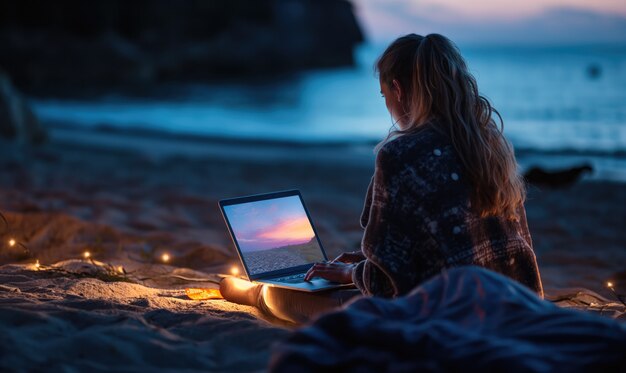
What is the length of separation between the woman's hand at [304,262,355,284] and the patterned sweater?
0.28 meters

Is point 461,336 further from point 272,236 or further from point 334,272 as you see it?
point 272,236

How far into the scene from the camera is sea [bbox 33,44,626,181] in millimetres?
15062

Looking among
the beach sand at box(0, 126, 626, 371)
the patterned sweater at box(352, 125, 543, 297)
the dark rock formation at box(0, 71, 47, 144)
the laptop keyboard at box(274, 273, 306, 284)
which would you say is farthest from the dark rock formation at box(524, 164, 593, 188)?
the dark rock formation at box(0, 71, 47, 144)

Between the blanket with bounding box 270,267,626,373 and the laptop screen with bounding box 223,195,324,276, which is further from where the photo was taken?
the laptop screen with bounding box 223,195,324,276

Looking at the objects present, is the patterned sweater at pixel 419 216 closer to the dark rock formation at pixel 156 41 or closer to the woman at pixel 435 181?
the woman at pixel 435 181

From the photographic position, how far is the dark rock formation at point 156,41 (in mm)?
41219

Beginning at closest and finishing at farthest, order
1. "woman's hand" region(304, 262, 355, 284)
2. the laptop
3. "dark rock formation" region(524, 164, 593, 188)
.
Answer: "woman's hand" region(304, 262, 355, 284) < the laptop < "dark rock formation" region(524, 164, 593, 188)

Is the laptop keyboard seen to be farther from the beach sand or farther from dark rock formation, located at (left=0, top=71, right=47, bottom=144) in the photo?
dark rock formation, located at (left=0, top=71, right=47, bottom=144)

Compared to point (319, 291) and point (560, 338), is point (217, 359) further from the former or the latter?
point (560, 338)

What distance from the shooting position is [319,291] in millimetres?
3061

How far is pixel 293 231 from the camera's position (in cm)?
359

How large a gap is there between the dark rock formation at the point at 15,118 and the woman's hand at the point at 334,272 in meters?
9.18

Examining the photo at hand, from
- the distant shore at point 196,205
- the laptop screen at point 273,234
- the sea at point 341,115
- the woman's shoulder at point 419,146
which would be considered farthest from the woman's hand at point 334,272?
the sea at point 341,115

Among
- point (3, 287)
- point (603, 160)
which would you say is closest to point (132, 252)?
point (3, 287)
